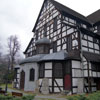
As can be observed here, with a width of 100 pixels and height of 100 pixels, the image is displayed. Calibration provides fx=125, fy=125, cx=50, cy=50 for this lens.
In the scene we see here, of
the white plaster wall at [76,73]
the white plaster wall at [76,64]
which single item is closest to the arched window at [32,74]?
the white plaster wall at [76,73]

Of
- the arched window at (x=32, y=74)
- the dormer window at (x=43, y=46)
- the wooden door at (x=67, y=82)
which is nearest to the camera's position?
the wooden door at (x=67, y=82)

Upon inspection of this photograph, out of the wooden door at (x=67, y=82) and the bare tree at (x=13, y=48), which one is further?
the bare tree at (x=13, y=48)

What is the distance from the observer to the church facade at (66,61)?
50.2 feet

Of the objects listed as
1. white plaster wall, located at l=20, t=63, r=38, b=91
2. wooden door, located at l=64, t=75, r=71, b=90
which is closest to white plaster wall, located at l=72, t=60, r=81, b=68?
wooden door, located at l=64, t=75, r=71, b=90

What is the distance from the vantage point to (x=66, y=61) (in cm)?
1595

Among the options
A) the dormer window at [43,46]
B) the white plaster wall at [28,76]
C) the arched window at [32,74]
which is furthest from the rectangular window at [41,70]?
the dormer window at [43,46]

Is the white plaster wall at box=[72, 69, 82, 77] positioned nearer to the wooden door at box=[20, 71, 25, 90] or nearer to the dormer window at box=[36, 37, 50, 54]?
the dormer window at box=[36, 37, 50, 54]

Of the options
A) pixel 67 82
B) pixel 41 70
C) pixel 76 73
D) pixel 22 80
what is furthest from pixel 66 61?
pixel 22 80

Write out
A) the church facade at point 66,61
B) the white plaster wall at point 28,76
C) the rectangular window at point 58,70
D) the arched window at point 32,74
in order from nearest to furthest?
1. the church facade at point 66,61
2. the rectangular window at point 58,70
3. the white plaster wall at point 28,76
4. the arched window at point 32,74

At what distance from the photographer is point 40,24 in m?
26.2

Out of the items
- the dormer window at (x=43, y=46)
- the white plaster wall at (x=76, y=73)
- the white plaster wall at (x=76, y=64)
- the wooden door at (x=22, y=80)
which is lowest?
the wooden door at (x=22, y=80)

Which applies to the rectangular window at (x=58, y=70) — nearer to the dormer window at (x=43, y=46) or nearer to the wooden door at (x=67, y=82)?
the wooden door at (x=67, y=82)

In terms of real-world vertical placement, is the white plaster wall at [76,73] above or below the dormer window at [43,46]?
below

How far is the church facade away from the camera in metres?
15.3
